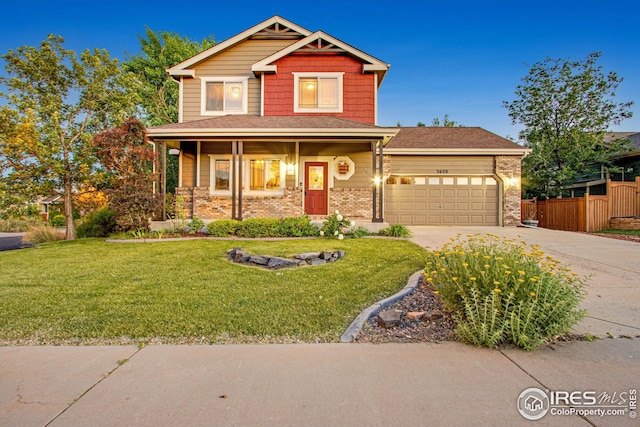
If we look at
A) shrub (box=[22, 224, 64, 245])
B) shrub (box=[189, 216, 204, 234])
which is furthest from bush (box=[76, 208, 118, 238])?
shrub (box=[189, 216, 204, 234])

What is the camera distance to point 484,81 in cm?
2203

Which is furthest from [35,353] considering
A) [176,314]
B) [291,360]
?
[291,360]

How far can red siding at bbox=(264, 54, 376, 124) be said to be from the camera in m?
13.1

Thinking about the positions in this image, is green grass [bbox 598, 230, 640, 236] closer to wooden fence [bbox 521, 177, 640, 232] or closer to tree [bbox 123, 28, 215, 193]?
wooden fence [bbox 521, 177, 640, 232]

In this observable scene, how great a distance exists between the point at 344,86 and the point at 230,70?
4966mm

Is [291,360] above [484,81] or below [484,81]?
below

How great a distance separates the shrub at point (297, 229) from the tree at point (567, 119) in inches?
549

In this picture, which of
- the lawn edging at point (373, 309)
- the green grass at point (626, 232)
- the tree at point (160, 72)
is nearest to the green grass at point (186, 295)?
the lawn edging at point (373, 309)

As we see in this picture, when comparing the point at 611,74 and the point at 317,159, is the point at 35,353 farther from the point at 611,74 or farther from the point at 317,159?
the point at 611,74

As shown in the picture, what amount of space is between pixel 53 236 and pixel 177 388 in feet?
45.2

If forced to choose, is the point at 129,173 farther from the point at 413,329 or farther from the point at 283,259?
the point at 413,329

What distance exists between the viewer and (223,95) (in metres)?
13.6

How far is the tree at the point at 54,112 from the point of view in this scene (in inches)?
451
